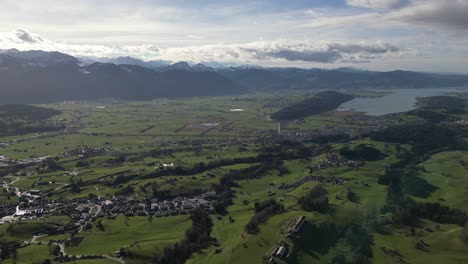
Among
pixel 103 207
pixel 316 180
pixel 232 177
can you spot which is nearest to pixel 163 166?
pixel 232 177

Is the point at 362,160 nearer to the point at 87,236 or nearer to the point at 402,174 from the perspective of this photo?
the point at 402,174

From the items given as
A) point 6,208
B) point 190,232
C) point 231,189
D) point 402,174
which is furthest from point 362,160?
point 6,208

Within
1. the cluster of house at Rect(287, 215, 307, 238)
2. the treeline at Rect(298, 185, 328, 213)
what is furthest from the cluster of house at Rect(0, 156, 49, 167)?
the cluster of house at Rect(287, 215, 307, 238)

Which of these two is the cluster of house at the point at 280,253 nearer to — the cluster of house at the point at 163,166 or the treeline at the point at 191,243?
the treeline at the point at 191,243

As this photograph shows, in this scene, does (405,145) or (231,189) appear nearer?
(231,189)

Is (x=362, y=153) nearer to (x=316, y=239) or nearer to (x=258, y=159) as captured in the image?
(x=258, y=159)

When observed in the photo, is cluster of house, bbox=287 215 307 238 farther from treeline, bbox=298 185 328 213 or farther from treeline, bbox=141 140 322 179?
treeline, bbox=141 140 322 179

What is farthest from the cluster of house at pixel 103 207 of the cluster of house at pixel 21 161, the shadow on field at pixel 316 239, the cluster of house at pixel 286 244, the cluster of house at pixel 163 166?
the cluster of house at pixel 21 161
